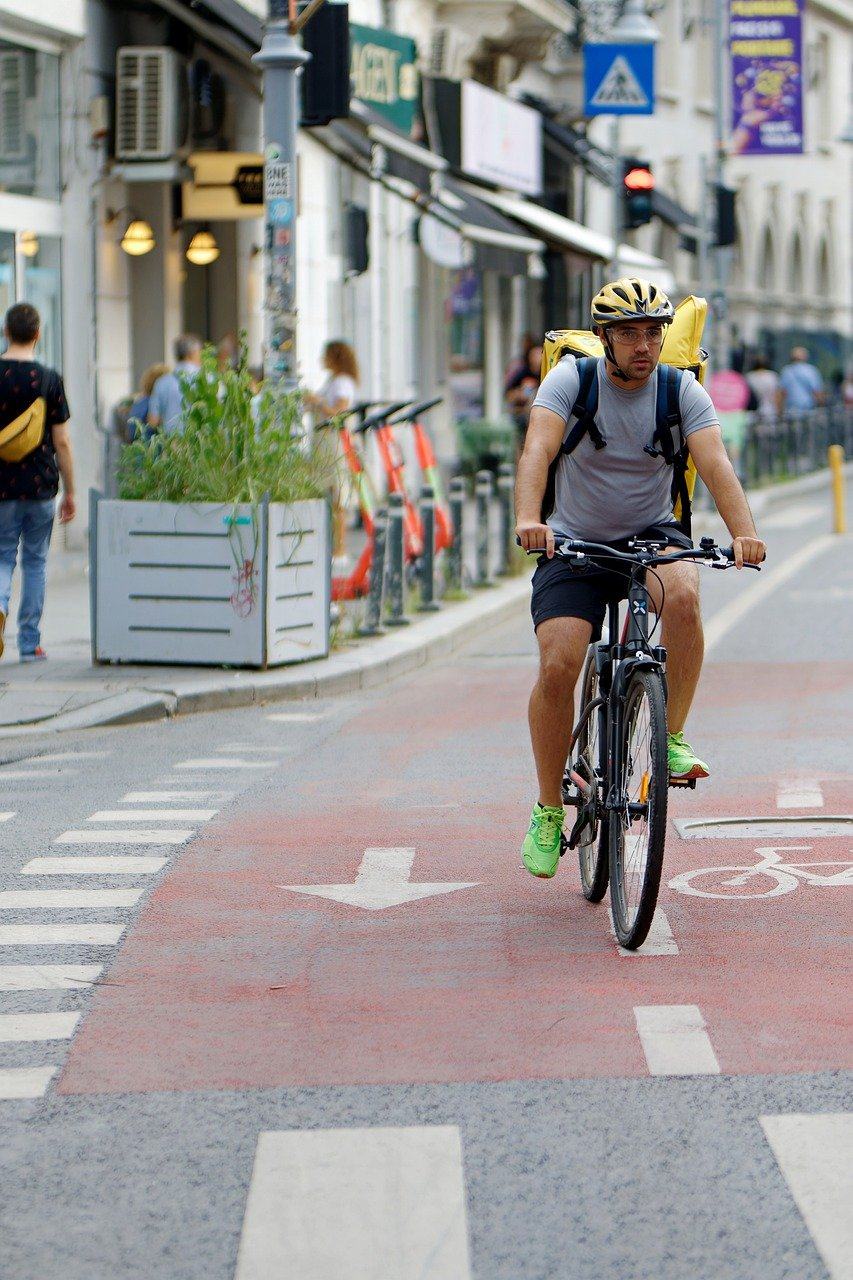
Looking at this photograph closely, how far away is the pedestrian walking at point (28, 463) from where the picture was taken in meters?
12.7

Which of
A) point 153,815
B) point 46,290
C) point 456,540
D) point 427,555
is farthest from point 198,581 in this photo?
point 46,290

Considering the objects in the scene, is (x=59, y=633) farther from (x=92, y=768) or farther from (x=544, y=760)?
(x=544, y=760)

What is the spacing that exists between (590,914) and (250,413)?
606 centimetres

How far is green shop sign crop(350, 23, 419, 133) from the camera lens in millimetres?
24438

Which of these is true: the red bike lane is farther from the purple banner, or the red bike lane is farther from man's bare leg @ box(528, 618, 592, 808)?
the purple banner

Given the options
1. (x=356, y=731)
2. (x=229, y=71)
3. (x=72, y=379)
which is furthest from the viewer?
(x=229, y=71)

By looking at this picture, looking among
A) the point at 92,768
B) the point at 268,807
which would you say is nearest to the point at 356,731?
the point at 92,768

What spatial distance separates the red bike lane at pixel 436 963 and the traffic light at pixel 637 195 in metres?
15.2

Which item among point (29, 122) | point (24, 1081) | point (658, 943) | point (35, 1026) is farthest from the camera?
point (29, 122)

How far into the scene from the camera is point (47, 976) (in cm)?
614

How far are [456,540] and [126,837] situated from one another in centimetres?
910

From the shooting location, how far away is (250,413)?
12.5m

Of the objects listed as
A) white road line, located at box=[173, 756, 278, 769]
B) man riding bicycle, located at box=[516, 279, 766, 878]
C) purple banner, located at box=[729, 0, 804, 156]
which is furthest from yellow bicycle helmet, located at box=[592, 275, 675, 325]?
purple banner, located at box=[729, 0, 804, 156]

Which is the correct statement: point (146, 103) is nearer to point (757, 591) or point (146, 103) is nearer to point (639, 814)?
point (757, 591)
